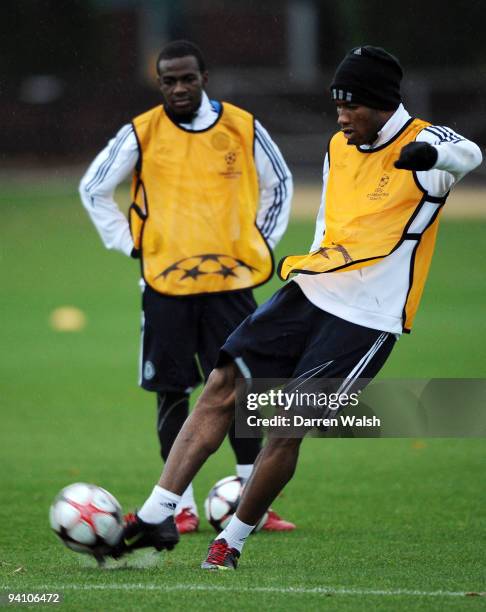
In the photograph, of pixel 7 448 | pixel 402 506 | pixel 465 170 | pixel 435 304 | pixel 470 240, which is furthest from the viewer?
pixel 470 240

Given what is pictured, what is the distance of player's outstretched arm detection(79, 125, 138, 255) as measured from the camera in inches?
307

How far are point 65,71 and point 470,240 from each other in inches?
747

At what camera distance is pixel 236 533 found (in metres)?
6.00

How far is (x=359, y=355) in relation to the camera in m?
5.96

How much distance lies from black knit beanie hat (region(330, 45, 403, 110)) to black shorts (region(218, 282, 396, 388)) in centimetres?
90

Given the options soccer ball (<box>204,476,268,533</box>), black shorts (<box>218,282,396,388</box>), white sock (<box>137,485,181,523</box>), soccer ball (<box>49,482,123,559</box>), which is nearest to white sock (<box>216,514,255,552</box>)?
white sock (<box>137,485,181,523</box>)

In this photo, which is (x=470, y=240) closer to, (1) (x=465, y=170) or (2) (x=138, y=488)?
(2) (x=138, y=488)

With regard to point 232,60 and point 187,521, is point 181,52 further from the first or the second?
point 232,60

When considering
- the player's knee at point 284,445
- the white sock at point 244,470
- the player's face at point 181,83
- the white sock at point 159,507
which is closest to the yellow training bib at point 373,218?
the player's knee at point 284,445

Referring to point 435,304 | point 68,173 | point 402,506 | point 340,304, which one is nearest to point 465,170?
point 340,304

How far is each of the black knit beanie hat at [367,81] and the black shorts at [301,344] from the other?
895 mm

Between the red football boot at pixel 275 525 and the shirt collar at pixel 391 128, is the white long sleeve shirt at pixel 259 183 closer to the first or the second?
the red football boot at pixel 275 525

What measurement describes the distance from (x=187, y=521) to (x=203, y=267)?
57.1 inches

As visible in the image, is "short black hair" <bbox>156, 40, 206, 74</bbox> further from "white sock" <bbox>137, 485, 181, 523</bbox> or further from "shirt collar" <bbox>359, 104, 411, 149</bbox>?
"white sock" <bbox>137, 485, 181, 523</bbox>
